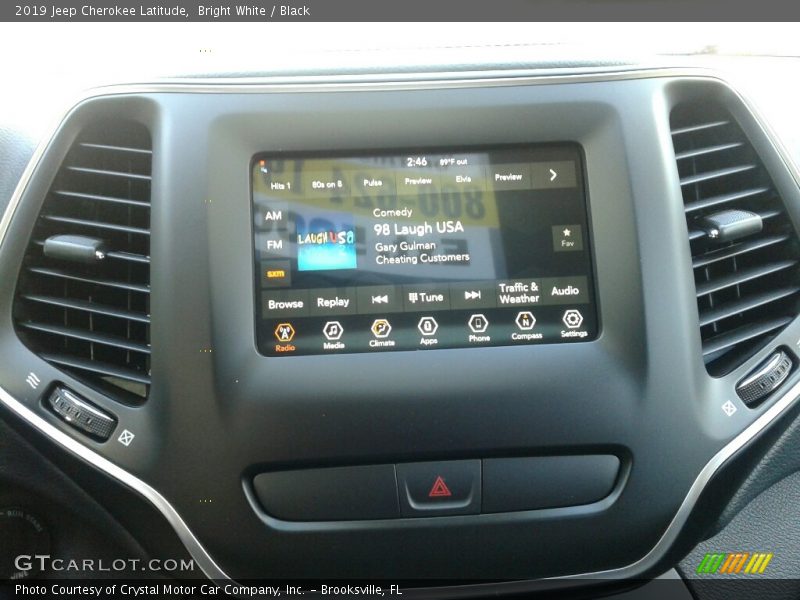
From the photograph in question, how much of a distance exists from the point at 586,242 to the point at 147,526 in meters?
1.13

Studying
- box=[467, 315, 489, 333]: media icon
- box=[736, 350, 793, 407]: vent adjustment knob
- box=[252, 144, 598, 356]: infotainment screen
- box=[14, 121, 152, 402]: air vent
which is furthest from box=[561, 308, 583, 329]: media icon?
box=[14, 121, 152, 402]: air vent

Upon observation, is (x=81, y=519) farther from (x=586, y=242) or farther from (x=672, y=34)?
(x=672, y=34)

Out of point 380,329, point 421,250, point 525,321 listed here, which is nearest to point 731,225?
point 525,321

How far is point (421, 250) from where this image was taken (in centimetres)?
163

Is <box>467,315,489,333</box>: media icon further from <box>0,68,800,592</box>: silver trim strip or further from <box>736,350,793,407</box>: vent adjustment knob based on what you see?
<box>736,350,793,407</box>: vent adjustment knob

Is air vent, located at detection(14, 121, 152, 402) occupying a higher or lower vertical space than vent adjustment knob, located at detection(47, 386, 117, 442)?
higher

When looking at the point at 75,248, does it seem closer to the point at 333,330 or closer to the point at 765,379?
the point at 333,330

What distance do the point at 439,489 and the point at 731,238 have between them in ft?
2.71

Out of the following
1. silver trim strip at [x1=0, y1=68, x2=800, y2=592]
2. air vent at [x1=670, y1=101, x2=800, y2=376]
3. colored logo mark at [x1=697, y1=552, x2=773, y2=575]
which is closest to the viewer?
silver trim strip at [x1=0, y1=68, x2=800, y2=592]

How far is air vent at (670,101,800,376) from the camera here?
1.71 metres

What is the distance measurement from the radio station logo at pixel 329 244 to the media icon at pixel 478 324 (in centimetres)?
27

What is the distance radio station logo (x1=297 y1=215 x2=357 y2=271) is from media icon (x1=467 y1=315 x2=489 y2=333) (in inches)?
10.6

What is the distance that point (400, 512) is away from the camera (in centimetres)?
166

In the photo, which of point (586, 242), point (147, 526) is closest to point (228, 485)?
point (147, 526)
